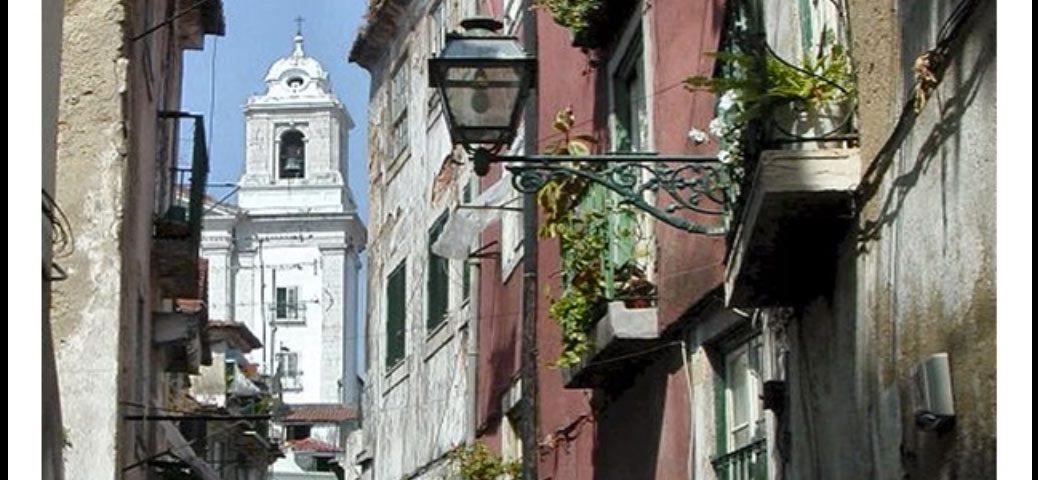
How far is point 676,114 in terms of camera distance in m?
13.0

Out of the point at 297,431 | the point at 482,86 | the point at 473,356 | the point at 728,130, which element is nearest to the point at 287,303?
the point at 297,431

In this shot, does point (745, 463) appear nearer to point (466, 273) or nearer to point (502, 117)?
point (502, 117)

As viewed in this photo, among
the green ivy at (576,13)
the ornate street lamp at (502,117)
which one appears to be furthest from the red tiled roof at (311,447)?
the ornate street lamp at (502,117)

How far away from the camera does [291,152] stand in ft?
286

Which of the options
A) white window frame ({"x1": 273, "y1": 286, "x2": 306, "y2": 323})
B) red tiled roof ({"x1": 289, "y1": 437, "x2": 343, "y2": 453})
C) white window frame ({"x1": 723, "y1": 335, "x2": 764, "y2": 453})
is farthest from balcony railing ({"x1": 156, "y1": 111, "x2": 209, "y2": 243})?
white window frame ({"x1": 273, "y1": 286, "x2": 306, "y2": 323})

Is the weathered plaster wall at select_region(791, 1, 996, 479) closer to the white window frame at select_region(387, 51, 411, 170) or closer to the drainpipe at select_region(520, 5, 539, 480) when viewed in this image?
the drainpipe at select_region(520, 5, 539, 480)

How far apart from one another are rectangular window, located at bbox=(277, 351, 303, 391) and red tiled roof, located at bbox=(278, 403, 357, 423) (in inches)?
172

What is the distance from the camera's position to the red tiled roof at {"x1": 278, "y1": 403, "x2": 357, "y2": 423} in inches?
2953

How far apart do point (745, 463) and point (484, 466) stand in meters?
8.09

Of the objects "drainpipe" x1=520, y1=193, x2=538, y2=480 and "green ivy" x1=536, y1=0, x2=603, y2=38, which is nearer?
"green ivy" x1=536, y1=0, x2=603, y2=38

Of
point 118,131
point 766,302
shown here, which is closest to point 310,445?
point 118,131

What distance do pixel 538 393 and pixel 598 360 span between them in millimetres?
4393

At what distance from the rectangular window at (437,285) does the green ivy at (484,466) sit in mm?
3736

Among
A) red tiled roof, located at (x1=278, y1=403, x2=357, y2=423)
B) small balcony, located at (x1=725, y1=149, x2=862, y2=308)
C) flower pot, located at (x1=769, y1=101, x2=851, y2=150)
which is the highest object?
flower pot, located at (x1=769, y1=101, x2=851, y2=150)
